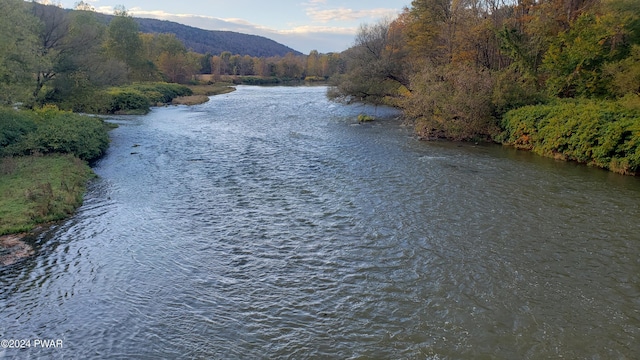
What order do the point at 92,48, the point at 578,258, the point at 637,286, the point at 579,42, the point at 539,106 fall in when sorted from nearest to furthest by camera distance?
the point at 637,286 → the point at 578,258 → the point at 539,106 → the point at 579,42 → the point at 92,48

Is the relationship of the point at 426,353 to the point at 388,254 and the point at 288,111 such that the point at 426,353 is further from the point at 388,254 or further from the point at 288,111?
the point at 288,111

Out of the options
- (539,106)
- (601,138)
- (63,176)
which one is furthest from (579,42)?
(63,176)

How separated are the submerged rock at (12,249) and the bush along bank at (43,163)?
1.44 ft

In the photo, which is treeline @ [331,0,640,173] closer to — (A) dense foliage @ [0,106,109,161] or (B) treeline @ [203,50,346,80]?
(A) dense foliage @ [0,106,109,161]

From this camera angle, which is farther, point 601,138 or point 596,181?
point 601,138

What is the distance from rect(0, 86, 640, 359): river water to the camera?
25.1 ft

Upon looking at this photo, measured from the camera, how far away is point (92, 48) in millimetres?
37938

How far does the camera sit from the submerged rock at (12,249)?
1036cm

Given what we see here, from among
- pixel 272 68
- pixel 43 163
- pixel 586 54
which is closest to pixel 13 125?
pixel 43 163

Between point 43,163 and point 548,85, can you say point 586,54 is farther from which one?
point 43,163

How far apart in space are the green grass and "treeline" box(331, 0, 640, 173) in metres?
21.3

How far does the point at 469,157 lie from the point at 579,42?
40.3ft

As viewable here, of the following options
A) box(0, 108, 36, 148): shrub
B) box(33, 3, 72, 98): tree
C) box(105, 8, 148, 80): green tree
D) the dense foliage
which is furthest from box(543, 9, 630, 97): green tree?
box(105, 8, 148, 80): green tree

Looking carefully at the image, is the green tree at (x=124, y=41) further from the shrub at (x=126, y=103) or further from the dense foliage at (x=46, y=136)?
the dense foliage at (x=46, y=136)
